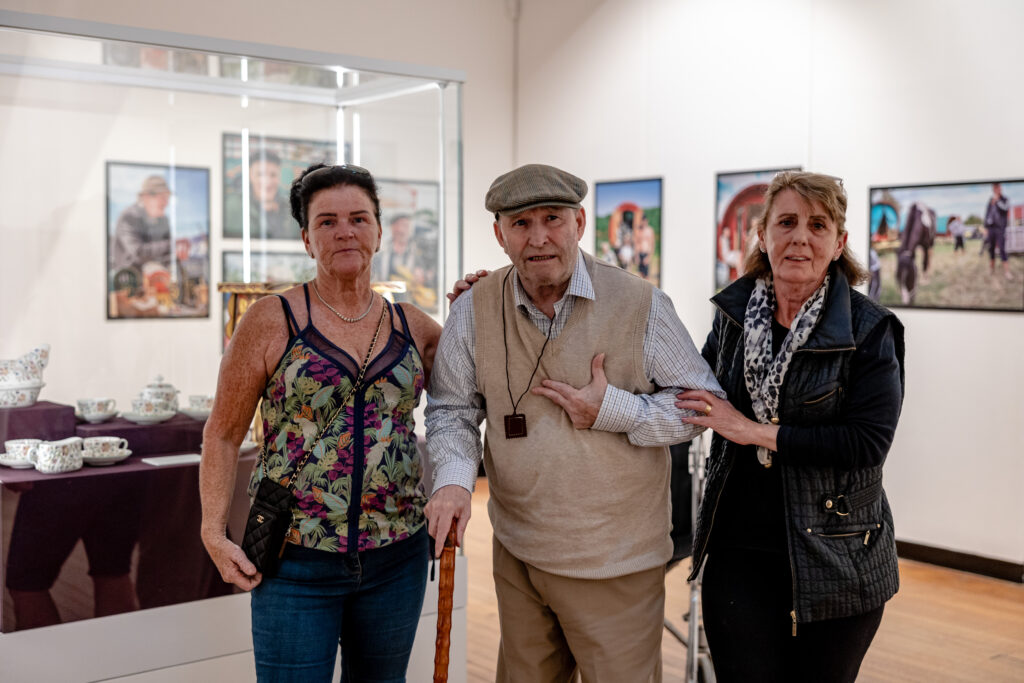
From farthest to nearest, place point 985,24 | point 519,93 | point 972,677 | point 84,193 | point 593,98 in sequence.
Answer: point 519,93 → point 593,98 → point 985,24 → point 972,677 → point 84,193

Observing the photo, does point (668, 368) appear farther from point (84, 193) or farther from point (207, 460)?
point (84, 193)

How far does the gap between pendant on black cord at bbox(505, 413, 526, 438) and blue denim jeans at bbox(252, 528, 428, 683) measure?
1.26ft

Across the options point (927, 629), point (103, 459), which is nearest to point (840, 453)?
point (103, 459)

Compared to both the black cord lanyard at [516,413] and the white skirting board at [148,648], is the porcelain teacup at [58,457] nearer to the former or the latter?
the white skirting board at [148,648]

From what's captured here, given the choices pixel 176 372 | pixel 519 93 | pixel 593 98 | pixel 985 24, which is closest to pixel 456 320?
pixel 176 372

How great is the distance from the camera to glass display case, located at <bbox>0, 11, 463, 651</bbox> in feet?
10.1

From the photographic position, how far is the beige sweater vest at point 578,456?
7.10 ft

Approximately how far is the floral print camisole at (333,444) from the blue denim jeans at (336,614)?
0.05 m

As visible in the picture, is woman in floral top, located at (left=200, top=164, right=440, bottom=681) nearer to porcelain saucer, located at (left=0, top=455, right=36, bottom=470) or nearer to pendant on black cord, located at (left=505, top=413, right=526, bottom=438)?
pendant on black cord, located at (left=505, top=413, right=526, bottom=438)

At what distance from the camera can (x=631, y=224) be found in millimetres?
7461

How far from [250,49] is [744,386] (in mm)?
2115

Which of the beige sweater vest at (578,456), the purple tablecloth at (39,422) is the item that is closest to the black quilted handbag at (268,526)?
the beige sweater vest at (578,456)

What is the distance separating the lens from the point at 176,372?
3568 millimetres

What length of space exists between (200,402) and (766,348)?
2.09m
